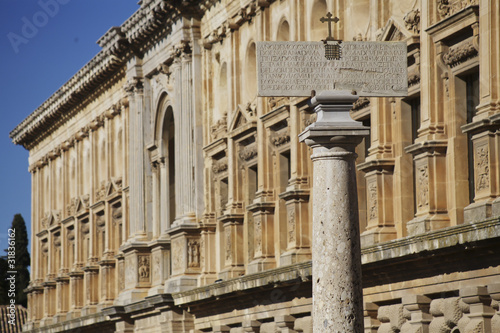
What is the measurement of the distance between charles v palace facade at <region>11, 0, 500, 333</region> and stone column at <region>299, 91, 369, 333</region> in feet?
21.7

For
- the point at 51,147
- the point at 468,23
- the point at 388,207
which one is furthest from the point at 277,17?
the point at 51,147

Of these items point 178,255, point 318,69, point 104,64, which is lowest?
point 318,69

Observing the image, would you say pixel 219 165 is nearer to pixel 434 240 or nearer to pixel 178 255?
pixel 178 255

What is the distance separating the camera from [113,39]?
141ft

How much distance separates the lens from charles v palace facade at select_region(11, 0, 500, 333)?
74.7 ft

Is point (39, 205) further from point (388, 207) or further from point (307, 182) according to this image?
point (388, 207)

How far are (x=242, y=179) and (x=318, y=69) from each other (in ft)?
67.1

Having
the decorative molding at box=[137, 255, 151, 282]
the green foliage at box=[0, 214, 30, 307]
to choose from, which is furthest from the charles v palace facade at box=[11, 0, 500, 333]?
the green foliage at box=[0, 214, 30, 307]

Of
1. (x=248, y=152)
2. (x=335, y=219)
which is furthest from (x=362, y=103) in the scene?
(x=335, y=219)

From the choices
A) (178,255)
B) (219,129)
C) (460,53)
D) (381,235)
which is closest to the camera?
(460,53)

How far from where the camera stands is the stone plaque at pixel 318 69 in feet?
46.1

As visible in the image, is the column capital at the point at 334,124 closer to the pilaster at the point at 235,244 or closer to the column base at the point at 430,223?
the column base at the point at 430,223

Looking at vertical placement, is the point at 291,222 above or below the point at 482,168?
above

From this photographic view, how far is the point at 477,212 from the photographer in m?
21.9
